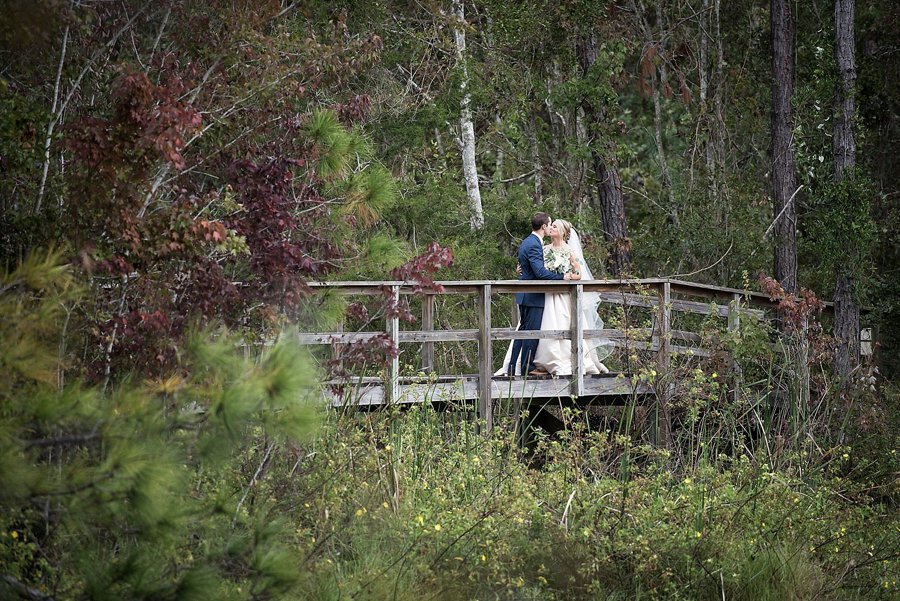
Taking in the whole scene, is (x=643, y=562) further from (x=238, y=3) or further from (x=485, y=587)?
(x=238, y=3)

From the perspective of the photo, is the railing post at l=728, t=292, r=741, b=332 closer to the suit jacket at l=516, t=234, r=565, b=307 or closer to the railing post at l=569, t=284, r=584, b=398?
the railing post at l=569, t=284, r=584, b=398

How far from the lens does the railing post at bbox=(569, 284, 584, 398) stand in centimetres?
1102

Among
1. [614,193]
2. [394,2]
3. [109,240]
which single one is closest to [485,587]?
[109,240]

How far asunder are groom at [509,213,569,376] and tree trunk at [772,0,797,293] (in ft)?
9.33

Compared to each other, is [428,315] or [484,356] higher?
[428,315]

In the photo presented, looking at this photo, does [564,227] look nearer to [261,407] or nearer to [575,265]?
[575,265]

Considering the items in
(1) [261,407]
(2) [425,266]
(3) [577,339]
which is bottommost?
(3) [577,339]

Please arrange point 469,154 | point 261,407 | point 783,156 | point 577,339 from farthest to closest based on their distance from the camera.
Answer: point 469,154 < point 783,156 < point 577,339 < point 261,407

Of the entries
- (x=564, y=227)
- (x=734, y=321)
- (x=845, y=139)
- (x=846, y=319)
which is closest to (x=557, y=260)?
(x=564, y=227)

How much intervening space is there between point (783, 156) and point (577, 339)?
3.85 m

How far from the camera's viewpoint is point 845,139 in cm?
1196

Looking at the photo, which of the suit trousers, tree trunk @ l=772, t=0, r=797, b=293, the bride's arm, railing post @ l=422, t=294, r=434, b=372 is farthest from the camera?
tree trunk @ l=772, t=0, r=797, b=293

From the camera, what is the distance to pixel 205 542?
4.99 meters

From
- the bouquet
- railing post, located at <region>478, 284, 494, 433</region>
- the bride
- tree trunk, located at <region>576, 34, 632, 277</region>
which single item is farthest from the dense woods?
tree trunk, located at <region>576, 34, 632, 277</region>
